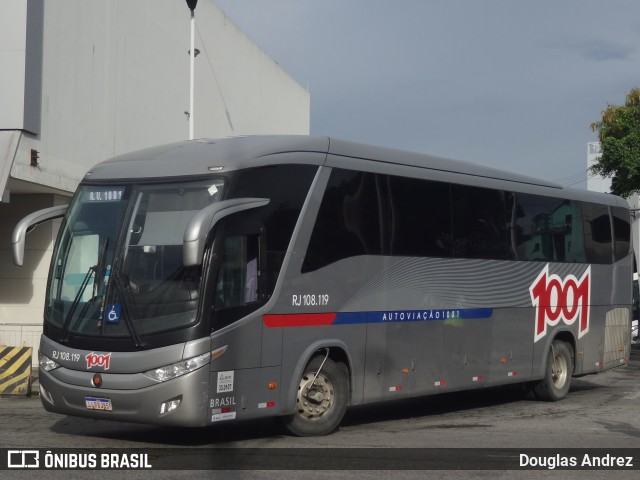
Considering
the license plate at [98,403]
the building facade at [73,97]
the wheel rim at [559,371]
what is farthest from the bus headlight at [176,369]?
the building facade at [73,97]

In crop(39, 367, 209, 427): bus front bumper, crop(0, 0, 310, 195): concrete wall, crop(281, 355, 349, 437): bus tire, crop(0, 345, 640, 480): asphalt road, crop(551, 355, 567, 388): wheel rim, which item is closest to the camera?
crop(0, 345, 640, 480): asphalt road

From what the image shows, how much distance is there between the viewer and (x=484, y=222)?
1459cm

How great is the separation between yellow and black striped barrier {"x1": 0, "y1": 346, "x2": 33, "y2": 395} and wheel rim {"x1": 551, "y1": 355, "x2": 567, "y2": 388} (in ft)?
29.5

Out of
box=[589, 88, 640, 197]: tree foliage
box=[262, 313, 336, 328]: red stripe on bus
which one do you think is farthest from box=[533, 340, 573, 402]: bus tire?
box=[589, 88, 640, 197]: tree foliage

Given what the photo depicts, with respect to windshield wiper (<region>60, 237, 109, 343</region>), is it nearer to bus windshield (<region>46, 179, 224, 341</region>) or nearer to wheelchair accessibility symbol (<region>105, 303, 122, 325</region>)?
A: bus windshield (<region>46, 179, 224, 341</region>)

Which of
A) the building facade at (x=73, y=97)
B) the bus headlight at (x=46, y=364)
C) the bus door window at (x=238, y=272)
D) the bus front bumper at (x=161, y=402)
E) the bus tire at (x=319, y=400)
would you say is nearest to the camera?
the bus front bumper at (x=161, y=402)

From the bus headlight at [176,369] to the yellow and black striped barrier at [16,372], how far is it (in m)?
7.07

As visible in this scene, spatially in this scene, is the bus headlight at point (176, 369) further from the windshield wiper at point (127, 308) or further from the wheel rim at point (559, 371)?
the wheel rim at point (559, 371)

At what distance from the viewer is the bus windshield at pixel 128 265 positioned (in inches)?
396

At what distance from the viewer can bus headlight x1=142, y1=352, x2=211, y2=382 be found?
9.88 m

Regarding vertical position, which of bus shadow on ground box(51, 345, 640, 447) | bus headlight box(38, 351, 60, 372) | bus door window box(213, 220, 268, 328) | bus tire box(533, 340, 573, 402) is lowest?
bus shadow on ground box(51, 345, 640, 447)

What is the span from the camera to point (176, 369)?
9.88m

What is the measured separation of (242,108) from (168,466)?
77.2 feet

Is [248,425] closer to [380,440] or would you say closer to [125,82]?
[380,440]
